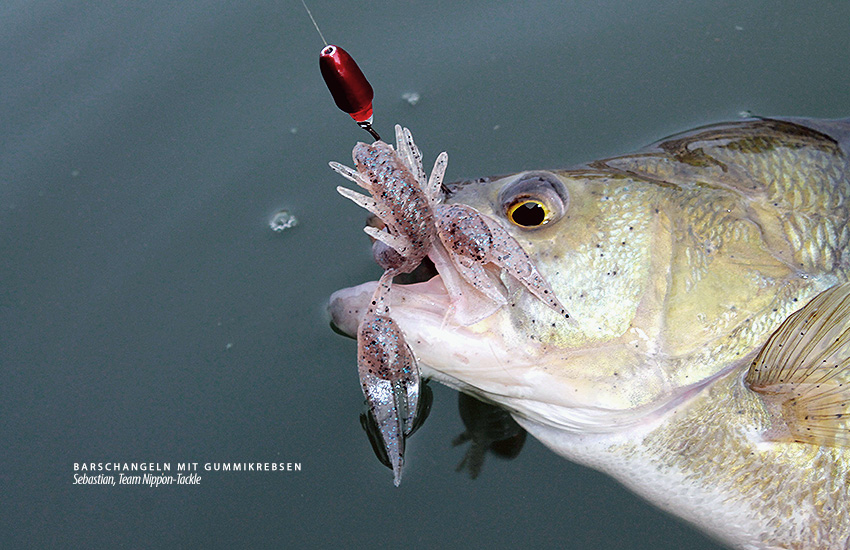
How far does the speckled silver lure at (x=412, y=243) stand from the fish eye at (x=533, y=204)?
0.09 metres

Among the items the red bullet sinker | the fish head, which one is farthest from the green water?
the red bullet sinker

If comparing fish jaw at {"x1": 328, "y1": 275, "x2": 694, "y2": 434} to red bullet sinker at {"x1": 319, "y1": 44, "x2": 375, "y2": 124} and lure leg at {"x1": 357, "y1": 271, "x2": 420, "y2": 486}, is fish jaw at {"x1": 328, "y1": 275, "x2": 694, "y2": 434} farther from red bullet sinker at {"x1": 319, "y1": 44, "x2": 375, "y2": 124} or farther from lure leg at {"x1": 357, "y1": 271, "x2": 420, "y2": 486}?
red bullet sinker at {"x1": 319, "y1": 44, "x2": 375, "y2": 124}

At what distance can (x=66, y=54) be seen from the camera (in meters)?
3.84

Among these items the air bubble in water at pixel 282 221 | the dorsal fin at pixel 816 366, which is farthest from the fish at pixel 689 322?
the air bubble in water at pixel 282 221

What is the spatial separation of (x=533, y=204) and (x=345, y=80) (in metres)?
0.65

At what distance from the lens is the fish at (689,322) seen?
1.96m

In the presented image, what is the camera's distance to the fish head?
1.96 meters

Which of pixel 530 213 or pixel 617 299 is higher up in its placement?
pixel 530 213

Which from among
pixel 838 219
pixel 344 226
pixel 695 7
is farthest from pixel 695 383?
pixel 695 7

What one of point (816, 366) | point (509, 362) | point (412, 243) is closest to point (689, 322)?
point (816, 366)

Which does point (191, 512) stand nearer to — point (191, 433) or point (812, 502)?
point (191, 433)

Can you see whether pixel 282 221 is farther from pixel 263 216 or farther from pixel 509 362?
pixel 509 362

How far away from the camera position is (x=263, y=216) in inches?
123

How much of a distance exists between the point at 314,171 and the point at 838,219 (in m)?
2.12
